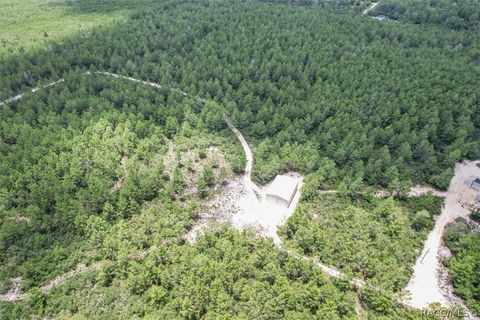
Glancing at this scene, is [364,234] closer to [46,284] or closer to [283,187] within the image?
[283,187]

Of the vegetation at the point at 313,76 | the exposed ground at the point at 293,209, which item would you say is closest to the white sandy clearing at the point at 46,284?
the exposed ground at the point at 293,209

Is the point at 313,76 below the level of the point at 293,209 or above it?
above

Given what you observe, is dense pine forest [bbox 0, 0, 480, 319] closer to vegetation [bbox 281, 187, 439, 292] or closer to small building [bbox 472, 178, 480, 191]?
Result: vegetation [bbox 281, 187, 439, 292]

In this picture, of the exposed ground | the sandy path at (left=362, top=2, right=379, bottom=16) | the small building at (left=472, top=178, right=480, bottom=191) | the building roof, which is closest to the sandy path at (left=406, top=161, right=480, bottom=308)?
the exposed ground

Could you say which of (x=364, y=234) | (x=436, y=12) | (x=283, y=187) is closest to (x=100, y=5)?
(x=283, y=187)

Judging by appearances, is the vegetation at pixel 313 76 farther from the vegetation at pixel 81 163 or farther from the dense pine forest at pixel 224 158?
the vegetation at pixel 81 163

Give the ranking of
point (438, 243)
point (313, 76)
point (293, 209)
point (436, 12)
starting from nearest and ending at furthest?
point (438, 243) → point (293, 209) → point (313, 76) → point (436, 12)

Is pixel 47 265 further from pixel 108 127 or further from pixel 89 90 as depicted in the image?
pixel 89 90
